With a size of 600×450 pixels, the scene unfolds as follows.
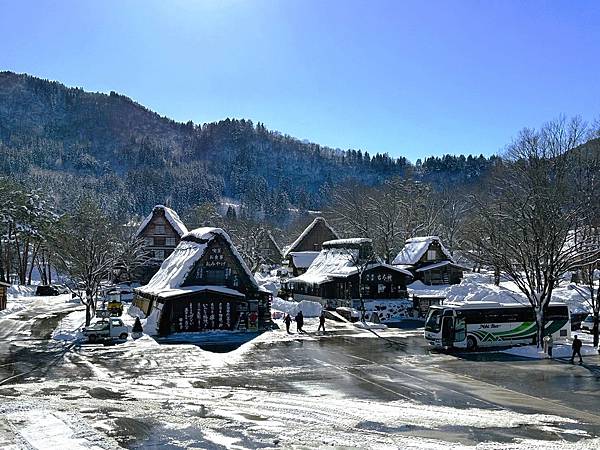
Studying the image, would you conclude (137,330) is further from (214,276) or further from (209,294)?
(214,276)

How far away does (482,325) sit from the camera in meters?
32.4

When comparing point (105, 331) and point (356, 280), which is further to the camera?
point (356, 280)

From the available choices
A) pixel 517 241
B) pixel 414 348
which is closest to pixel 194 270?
pixel 414 348

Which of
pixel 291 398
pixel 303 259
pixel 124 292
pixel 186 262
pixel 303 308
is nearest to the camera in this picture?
pixel 291 398

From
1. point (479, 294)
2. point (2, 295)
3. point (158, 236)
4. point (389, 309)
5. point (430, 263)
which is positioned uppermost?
point (158, 236)

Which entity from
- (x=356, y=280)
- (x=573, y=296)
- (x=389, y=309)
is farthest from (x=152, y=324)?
(x=573, y=296)

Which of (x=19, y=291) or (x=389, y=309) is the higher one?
(x=19, y=291)

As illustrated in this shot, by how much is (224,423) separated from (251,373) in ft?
29.1

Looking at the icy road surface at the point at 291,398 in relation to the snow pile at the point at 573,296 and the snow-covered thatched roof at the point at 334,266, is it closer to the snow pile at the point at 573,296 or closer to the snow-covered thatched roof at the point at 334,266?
the snow-covered thatched roof at the point at 334,266

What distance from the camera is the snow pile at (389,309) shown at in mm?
48938

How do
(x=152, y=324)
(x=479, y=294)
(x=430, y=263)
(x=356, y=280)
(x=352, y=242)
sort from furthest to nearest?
(x=430, y=263)
(x=479, y=294)
(x=352, y=242)
(x=356, y=280)
(x=152, y=324)

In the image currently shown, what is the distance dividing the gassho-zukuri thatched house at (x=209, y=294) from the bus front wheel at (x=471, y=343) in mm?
15192

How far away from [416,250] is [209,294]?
3858 centimetres

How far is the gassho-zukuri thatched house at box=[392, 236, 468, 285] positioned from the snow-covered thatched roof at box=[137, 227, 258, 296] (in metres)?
33.5
